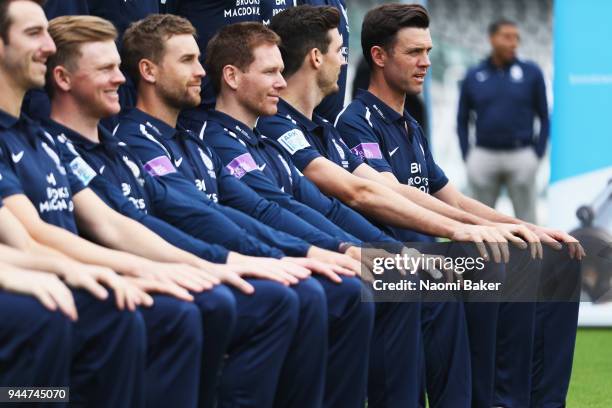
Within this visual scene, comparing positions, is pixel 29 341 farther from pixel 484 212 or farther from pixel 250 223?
pixel 484 212

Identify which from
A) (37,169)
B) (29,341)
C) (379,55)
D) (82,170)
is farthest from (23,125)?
(379,55)

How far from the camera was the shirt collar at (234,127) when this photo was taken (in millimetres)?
5766

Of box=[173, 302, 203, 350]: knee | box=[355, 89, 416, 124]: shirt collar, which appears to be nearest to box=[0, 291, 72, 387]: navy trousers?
box=[173, 302, 203, 350]: knee

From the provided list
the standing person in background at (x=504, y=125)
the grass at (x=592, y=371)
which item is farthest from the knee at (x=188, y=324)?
the standing person in background at (x=504, y=125)

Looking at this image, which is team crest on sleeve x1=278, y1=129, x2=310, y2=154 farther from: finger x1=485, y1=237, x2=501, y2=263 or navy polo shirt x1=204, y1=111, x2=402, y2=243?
finger x1=485, y1=237, x2=501, y2=263

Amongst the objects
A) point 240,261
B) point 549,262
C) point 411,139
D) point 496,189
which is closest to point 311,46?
point 411,139

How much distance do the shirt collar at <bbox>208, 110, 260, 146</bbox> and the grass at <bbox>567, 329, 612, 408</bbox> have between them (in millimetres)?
2123

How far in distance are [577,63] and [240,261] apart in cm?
458

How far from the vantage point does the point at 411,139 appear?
22.1 ft

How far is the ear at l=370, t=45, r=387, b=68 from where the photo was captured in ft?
Result: 22.0

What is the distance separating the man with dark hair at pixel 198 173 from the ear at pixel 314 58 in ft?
2.66

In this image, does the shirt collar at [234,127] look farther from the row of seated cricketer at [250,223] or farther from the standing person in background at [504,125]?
the standing person in background at [504,125]

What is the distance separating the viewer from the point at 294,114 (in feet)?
20.5

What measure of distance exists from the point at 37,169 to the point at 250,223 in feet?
3.22
